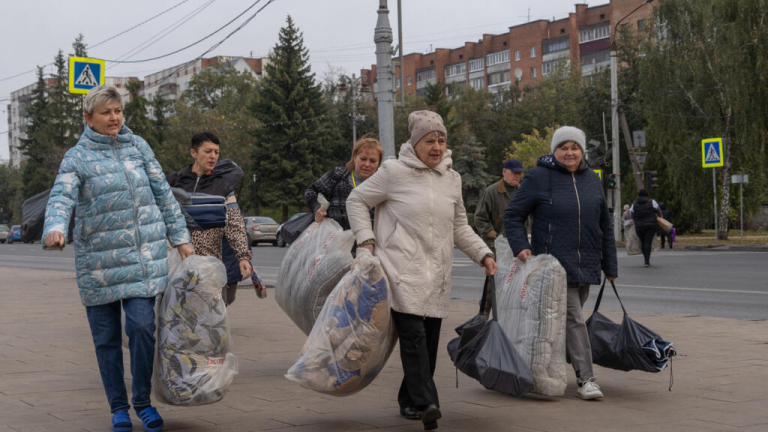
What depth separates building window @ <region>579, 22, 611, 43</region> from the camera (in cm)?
9044

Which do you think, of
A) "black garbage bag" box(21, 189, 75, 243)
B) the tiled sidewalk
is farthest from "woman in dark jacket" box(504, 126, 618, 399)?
"black garbage bag" box(21, 189, 75, 243)

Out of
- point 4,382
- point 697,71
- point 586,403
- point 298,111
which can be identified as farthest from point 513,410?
point 298,111

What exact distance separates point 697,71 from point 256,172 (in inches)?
1304

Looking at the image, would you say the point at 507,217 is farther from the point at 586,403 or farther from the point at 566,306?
the point at 586,403

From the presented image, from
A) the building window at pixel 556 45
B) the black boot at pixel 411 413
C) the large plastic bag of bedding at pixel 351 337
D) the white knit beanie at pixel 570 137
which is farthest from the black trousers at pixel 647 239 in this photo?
the building window at pixel 556 45

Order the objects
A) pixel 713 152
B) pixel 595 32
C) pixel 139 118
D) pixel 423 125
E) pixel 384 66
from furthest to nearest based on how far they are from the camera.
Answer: pixel 595 32
pixel 139 118
pixel 713 152
pixel 384 66
pixel 423 125

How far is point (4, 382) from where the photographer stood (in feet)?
21.4

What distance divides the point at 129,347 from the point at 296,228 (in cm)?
220

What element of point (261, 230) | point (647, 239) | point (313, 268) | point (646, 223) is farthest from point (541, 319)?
point (261, 230)

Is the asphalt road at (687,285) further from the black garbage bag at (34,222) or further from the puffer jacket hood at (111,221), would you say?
the black garbage bag at (34,222)

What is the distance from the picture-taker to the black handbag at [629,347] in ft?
19.2

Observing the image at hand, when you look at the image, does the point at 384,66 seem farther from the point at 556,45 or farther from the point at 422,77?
the point at 422,77

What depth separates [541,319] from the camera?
18.9 feet

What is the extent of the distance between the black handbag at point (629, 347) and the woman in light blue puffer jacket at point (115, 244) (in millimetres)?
2893
